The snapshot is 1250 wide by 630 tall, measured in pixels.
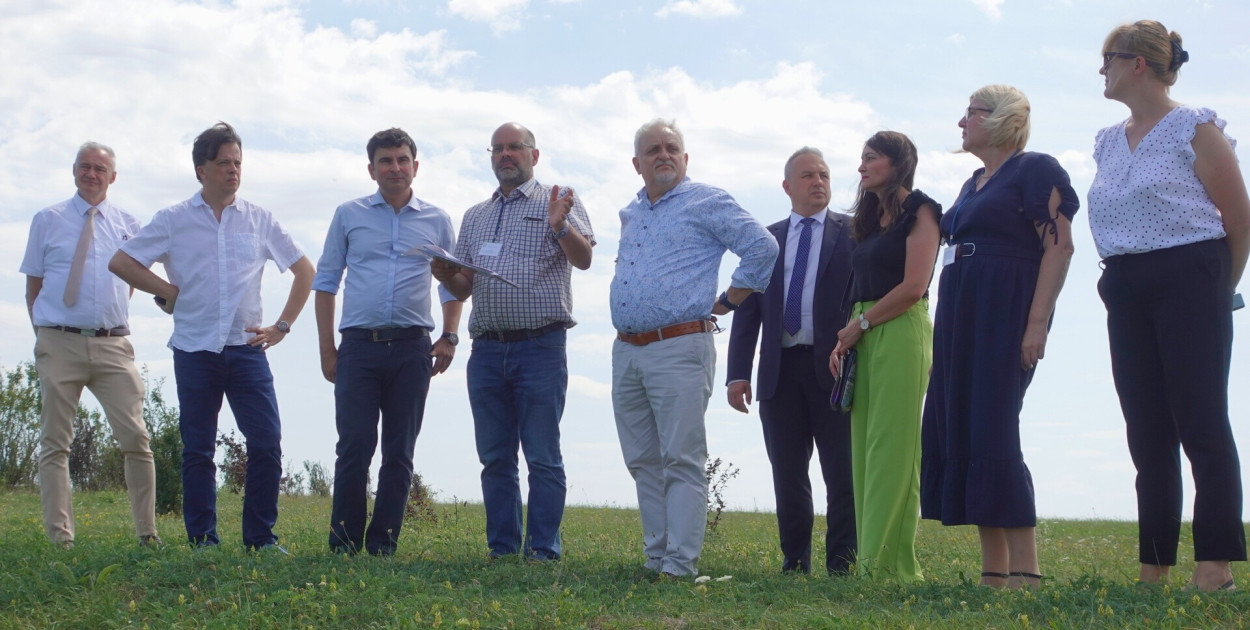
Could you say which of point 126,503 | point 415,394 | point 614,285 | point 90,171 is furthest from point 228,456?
point 614,285

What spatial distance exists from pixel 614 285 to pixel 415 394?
147cm

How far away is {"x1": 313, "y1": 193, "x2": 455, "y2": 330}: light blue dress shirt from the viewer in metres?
6.75

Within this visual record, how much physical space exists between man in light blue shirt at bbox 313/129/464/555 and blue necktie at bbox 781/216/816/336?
6.81 ft

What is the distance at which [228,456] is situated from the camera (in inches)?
554

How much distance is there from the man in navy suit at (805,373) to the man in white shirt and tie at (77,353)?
3954 millimetres

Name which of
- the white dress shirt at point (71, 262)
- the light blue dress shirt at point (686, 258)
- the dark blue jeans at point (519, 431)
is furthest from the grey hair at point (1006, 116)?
the white dress shirt at point (71, 262)

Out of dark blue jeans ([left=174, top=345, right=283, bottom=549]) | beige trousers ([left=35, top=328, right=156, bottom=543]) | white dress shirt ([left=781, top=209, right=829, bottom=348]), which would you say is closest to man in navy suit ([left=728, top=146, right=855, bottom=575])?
white dress shirt ([left=781, top=209, right=829, bottom=348])

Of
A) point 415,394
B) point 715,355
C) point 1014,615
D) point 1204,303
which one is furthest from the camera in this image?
point 415,394

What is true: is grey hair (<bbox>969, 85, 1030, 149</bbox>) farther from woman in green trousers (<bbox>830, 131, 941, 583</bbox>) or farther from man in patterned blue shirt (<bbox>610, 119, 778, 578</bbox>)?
man in patterned blue shirt (<bbox>610, 119, 778, 578</bbox>)

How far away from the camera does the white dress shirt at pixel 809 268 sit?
6.41 meters

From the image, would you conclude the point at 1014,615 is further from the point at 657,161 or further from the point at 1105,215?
the point at 657,161

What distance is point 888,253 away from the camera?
18.6 ft

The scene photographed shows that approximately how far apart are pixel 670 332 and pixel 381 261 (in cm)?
201

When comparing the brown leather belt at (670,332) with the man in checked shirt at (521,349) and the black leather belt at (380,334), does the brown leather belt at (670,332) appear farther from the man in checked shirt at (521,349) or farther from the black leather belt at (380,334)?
the black leather belt at (380,334)
